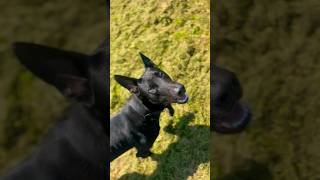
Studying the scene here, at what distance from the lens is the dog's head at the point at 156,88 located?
4348 mm

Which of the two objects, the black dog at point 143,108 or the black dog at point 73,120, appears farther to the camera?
the black dog at point 143,108

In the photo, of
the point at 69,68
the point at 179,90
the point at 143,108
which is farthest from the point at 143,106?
the point at 69,68

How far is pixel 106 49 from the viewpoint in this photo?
439 centimetres

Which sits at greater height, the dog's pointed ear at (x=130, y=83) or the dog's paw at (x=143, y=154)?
the dog's pointed ear at (x=130, y=83)

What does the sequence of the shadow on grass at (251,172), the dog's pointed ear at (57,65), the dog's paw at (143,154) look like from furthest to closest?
the shadow on grass at (251,172), the dog's paw at (143,154), the dog's pointed ear at (57,65)

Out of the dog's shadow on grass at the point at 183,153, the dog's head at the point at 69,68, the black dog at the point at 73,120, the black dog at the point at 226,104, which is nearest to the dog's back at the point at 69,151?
the black dog at the point at 73,120

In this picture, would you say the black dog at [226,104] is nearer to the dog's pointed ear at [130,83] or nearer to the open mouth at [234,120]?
the open mouth at [234,120]

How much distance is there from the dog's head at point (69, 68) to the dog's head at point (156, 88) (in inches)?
7.9

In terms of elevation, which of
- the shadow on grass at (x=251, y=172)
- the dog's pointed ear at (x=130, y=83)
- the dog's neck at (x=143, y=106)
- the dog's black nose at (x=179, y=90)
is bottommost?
the shadow on grass at (x=251, y=172)

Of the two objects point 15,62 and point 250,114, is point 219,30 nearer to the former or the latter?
point 250,114

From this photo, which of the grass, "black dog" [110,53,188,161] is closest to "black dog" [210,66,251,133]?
the grass

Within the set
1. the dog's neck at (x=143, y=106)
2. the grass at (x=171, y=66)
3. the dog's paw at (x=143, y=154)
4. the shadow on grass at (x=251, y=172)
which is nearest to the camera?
the dog's neck at (x=143, y=106)

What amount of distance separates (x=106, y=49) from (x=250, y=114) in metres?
1.55

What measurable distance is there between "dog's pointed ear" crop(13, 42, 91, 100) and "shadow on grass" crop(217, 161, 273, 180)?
1.71 m
